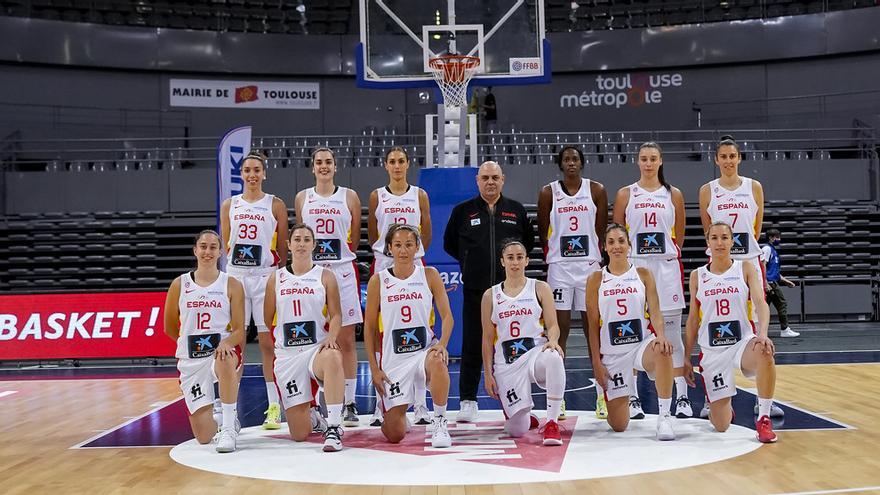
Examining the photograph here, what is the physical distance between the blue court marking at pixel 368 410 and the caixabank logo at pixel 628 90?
12206 mm

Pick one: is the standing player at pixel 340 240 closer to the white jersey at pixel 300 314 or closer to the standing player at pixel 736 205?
the white jersey at pixel 300 314

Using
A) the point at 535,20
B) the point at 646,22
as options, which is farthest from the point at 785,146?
the point at 535,20

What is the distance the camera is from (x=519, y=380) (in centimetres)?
552

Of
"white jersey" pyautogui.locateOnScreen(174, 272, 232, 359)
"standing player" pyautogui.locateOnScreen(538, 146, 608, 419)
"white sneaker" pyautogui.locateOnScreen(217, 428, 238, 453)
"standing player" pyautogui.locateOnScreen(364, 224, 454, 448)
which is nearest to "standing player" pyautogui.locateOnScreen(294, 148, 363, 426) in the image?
"standing player" pyautogui.locateOnScreen(364, 224, 454, 448)

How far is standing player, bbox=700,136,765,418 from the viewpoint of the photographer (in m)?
6.09

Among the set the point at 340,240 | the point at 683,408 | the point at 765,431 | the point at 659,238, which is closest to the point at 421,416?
the point at 340,240

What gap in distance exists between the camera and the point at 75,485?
4570mm

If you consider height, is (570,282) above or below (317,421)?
above

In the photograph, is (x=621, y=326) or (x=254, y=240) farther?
(x=254, y=240)

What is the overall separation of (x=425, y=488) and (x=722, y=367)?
2.31 m

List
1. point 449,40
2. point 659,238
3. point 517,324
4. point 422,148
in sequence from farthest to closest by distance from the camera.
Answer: point 422,148 < point 449,40 < point 659,238 < point 517,324

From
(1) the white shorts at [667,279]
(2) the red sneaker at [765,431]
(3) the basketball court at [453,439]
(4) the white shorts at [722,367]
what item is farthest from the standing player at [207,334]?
(2) the red sneaker at [765,431]

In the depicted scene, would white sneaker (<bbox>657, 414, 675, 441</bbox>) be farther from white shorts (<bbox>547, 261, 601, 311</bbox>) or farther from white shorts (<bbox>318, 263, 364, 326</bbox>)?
white shorts (<bbox>318, 263, 364, 326</bbox>)

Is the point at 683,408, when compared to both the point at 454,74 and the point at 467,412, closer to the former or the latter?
the point at 467,412
